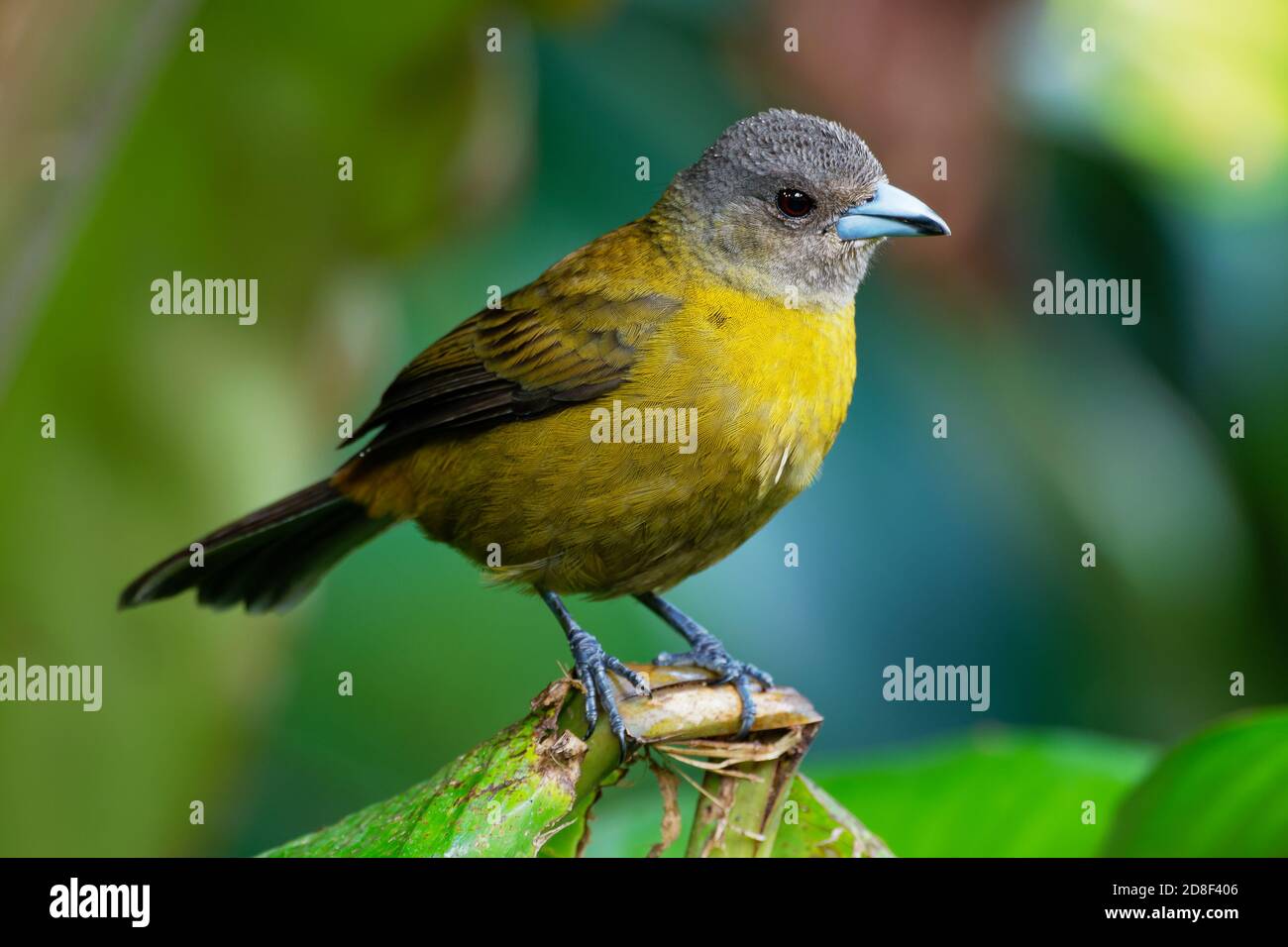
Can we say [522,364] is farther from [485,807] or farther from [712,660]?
[485,807]

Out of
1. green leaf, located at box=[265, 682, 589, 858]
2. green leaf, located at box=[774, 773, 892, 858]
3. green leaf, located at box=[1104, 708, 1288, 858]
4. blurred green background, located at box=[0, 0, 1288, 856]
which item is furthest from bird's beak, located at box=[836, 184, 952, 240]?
green leaf, located at box=[265, 682, 589, 858]

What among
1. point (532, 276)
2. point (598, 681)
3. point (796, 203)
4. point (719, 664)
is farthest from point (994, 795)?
point (532, 276)

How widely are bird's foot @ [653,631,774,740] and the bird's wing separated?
24.3 inches

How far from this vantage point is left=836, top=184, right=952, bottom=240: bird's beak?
323cm

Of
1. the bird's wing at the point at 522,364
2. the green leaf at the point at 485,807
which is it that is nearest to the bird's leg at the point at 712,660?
the green leaf at the point at 485,807

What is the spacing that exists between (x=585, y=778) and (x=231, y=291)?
2.03 meters

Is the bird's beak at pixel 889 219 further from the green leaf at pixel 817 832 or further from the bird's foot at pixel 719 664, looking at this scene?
the green leaf at pixel 817 832

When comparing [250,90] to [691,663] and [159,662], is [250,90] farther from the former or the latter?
[691,663]

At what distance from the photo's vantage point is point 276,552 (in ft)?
11.6

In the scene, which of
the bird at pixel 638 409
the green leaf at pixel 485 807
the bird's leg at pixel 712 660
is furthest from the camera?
the bird at pixel 638 409

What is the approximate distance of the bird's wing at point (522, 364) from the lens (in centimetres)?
322

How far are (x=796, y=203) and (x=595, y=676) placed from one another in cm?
133
